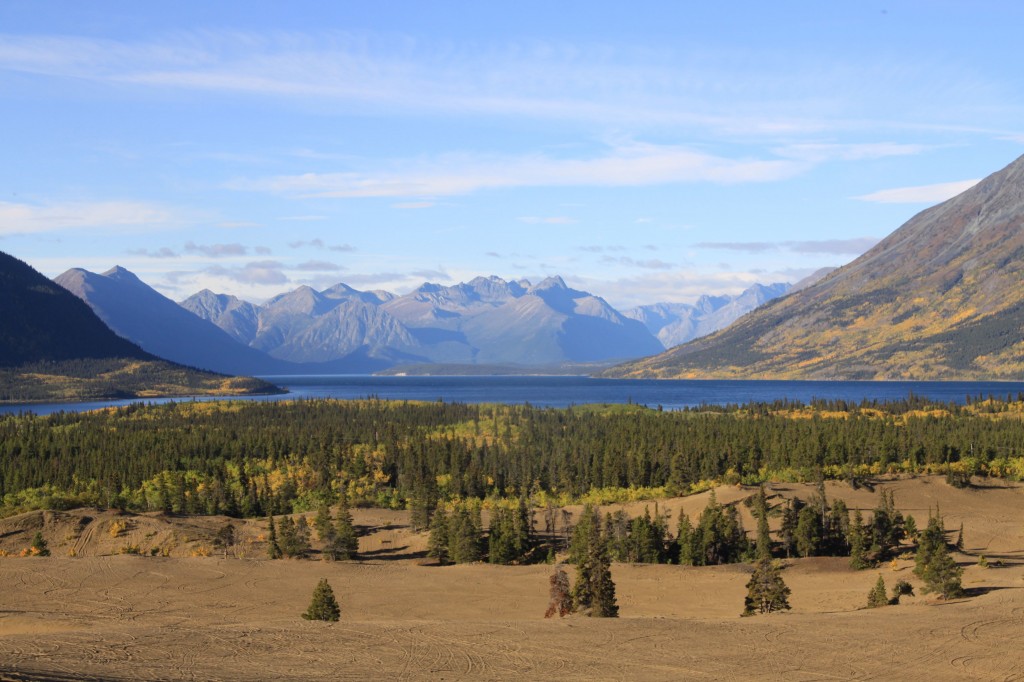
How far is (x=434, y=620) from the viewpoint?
68125 mm

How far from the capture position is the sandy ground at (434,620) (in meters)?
48.9

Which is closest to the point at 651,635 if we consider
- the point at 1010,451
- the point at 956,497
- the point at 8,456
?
the point at 956,497

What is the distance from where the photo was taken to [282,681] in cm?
4456

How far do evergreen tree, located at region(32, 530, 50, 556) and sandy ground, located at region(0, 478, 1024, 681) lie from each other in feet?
6.74

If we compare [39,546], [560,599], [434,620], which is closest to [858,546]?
[560,599]

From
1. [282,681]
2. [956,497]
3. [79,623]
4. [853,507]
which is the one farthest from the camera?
[956,497]

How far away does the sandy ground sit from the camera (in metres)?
48.9

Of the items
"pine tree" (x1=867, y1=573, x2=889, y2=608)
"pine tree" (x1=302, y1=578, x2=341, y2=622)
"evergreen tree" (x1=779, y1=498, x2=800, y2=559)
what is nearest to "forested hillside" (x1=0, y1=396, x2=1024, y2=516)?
"evergreen tree" (x1=779, y1=498, x2=800, y2=559)

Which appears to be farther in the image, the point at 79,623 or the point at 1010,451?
the point at 1010,451

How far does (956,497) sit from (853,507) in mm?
18027

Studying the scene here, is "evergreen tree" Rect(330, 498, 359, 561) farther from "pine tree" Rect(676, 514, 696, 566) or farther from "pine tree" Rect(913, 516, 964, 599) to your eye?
"pine tree" Rect(913, 516, 964, 599)

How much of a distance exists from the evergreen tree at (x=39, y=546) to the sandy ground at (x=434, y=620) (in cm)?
205

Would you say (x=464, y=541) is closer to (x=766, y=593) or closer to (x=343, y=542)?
(x=343, y=542)

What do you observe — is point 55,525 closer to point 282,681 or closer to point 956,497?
point 282,681
